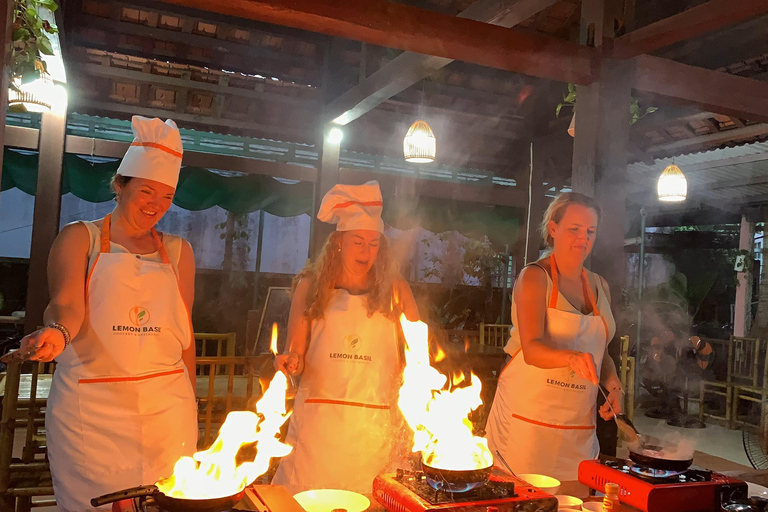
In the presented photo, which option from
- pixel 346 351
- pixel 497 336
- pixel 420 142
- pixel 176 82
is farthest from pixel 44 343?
pixel 497 336

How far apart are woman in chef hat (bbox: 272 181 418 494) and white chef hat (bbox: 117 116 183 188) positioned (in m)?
0.78

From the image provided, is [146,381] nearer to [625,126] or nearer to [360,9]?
[360,9]

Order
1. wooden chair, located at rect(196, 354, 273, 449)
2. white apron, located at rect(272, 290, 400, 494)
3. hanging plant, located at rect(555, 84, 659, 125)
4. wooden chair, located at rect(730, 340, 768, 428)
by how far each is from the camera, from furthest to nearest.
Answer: wooden chair, located at rect(730, 340, 768, 428), hanging plant, located at rect(555, 84, 659, 125), wooden chair, located at rect(196, 354, 273, 449), white apron, located at rect(272, 290, 400, 494)

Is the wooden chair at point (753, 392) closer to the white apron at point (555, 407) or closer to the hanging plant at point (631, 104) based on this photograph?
the hanging plant at point (631, 104)

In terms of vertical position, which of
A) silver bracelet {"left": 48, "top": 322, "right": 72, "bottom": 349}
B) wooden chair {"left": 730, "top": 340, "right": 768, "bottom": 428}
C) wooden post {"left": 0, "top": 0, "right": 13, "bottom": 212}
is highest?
wooden post {"left": 0, "top": 0, "right": 13, "bottom": 212}

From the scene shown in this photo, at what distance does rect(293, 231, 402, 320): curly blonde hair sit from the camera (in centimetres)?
298

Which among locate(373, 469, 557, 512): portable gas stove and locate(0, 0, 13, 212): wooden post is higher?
locate(0, 0, 13, 212): wooden post

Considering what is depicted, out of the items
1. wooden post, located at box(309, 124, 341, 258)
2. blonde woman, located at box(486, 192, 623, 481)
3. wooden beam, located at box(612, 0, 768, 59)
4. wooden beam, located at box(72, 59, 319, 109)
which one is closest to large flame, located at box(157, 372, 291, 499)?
blonde woman, located at box(486, 192, 623, 481)

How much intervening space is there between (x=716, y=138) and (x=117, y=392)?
6951 mm

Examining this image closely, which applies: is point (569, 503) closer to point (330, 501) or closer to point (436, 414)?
point (436, 414)

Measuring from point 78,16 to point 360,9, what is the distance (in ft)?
15.0

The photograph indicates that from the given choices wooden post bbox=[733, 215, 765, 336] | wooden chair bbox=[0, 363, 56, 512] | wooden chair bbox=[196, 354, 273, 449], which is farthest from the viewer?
wooden post bbox=[733, 215, 765, 336]

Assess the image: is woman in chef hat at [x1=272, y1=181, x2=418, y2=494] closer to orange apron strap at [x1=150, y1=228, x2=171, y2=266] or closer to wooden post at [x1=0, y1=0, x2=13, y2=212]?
orange apron strap at [x1=150, y1=228, x2=171, y2=266]

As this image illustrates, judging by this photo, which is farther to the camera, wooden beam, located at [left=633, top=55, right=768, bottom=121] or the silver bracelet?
wooden beam, located at [left=633, top=55, right=768, bottom=121]
